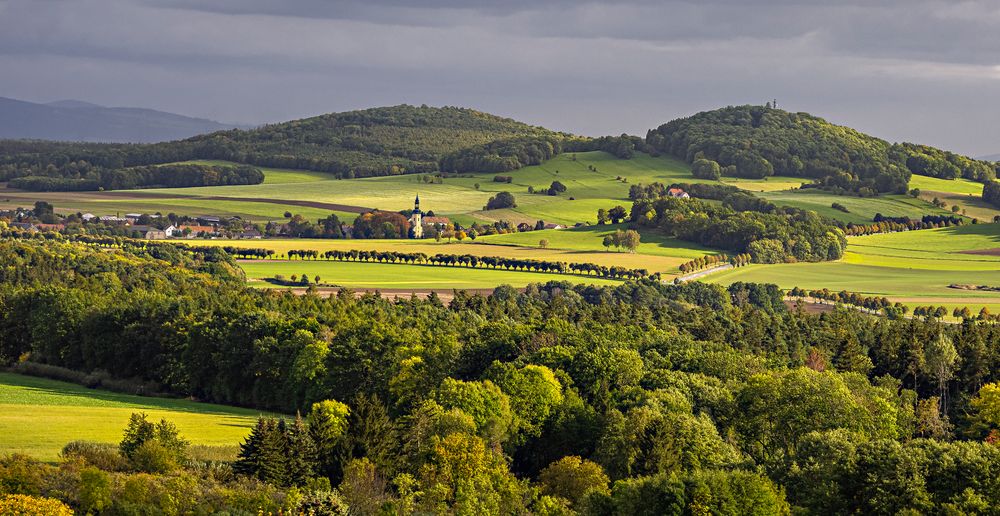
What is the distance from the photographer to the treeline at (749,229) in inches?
6909

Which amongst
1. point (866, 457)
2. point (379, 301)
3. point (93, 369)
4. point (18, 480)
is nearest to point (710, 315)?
point (379, 301)

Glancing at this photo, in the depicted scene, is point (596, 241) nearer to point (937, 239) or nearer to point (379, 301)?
point (937, 239)

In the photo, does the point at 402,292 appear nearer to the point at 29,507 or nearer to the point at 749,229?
the point at 749,229

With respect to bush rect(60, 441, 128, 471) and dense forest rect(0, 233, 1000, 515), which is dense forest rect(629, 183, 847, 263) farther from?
bush rect(60, 441, 128, 471)

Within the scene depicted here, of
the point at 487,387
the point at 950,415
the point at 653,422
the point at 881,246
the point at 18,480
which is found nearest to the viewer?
the point at 18,480

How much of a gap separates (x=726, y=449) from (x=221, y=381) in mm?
37548

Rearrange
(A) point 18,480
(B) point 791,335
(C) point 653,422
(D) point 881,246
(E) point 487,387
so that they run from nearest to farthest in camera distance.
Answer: (A) point 18,480 < (C) point 653,422 < (E) point 487,387 < (B) point 791,335 < (D) point 881,246

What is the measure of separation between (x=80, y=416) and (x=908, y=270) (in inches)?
4473

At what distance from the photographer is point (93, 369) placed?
94312mm

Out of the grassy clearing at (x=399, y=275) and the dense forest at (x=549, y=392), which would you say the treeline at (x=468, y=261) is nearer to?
the grassy clearing at (x=399, y=275)

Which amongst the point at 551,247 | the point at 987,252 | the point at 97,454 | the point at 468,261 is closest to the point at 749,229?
the point at 551,247

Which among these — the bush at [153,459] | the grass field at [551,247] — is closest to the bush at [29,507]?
the bush at [153,459]

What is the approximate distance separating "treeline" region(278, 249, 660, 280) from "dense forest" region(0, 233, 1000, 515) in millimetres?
29295

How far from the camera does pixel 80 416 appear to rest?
71625mm
